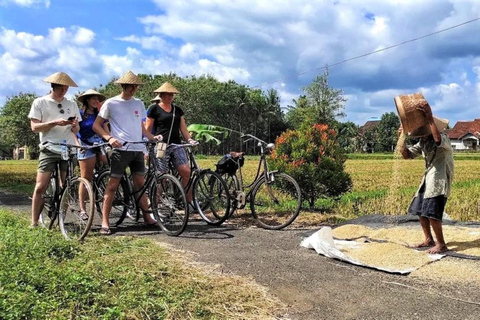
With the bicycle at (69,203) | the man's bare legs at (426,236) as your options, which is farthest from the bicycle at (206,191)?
the man's bare legs at (426,236)

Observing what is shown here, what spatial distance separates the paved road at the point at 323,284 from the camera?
3338mm

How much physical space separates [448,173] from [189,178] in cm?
350

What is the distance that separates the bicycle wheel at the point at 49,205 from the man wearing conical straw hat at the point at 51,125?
0.14m

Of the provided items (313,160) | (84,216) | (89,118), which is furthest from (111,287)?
A: (313,160)

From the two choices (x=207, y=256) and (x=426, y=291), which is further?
(x=207, y=256)

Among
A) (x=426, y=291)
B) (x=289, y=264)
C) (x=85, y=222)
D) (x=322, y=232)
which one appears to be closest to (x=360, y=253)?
(x=322, y=232)

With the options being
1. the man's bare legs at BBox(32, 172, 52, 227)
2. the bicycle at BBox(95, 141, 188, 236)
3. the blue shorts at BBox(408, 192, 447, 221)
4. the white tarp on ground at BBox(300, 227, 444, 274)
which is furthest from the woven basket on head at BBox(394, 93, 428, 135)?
the man's bare legs at BBox(32, 172, 52, 227)

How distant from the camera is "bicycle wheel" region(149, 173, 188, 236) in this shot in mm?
5934

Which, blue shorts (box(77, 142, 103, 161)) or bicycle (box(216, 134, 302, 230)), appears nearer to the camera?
blue shorts (box(77, 142, 103, 161))

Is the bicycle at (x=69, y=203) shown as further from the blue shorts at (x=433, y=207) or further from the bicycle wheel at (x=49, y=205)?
the blue shorts at (x=433, y=207)

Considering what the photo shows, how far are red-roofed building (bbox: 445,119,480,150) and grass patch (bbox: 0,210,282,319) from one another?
3568 inches

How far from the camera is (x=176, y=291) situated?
343cm

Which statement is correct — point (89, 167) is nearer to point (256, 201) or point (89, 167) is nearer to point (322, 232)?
point (256, 201)

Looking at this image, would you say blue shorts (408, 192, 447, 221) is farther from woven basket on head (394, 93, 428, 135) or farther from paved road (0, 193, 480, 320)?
paved road (0, 193, 480, 320)
